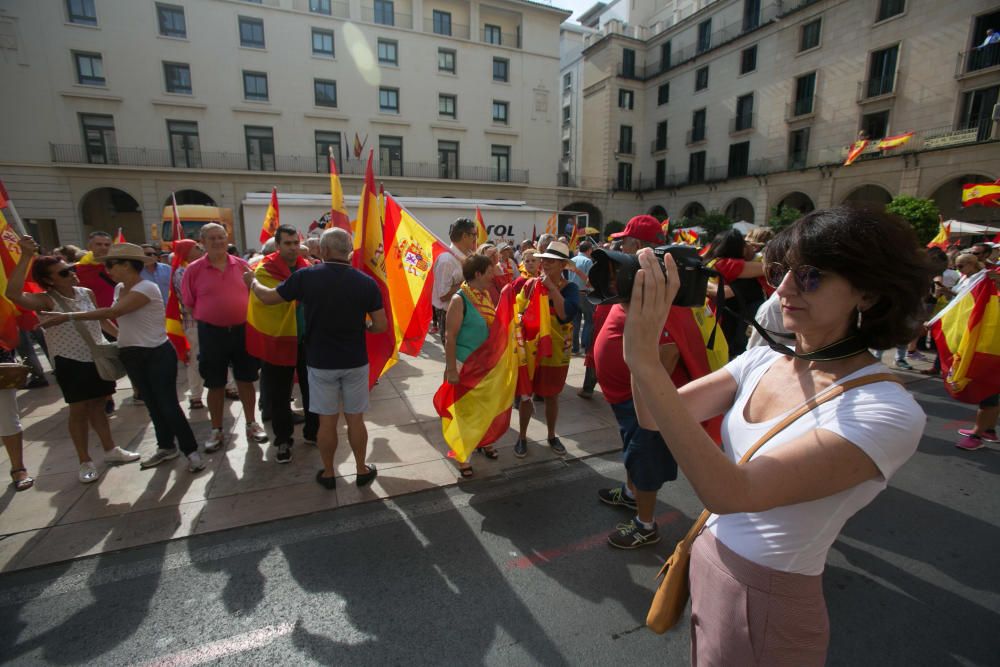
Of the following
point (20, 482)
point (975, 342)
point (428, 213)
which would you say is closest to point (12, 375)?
point (20, 482)

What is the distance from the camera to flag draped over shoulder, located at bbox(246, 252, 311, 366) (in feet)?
13.6

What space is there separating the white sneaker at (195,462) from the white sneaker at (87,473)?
26.9 inches

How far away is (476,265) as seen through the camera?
3717 millimetres

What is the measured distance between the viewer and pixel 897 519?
11.0 ft

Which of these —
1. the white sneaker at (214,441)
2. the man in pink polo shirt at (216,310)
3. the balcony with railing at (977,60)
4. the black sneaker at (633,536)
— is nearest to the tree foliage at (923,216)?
the balcony with railing at (977,60)

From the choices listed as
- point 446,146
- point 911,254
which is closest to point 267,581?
point 911,254

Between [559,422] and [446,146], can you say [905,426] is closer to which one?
[559,422]

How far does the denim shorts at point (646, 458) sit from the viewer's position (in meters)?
2.81

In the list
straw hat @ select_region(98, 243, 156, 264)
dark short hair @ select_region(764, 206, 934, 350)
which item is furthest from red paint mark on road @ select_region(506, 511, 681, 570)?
straw hat @ select_region(98, 243, 156, 264)

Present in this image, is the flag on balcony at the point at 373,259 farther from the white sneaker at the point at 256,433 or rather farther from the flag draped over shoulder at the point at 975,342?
the flag draped over shoulder at the point at 975,342

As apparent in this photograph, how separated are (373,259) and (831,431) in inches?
148

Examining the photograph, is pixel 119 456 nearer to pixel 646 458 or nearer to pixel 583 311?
pixel 646 458

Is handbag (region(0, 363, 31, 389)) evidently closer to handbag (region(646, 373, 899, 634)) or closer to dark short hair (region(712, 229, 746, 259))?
handbag (region(646, 373, 899, 634))

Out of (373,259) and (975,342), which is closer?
(373,259)
